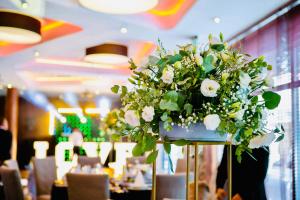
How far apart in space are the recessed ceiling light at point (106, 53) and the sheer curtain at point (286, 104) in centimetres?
292

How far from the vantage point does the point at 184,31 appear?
5691 millimetres

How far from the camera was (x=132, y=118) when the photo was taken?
67.2 inches

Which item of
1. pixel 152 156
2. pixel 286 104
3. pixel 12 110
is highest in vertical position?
pixel 12 110

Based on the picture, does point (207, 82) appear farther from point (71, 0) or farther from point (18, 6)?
point (18, 6)

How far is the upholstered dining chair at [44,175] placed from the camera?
6.49m

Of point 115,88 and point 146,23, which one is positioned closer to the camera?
point 115,88

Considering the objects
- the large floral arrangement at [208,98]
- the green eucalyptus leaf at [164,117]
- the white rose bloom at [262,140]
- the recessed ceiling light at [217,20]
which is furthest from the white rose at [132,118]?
the recessed ceiling light at [217,20]

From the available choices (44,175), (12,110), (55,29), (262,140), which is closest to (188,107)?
(262,140)

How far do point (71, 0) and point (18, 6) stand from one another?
70 cm

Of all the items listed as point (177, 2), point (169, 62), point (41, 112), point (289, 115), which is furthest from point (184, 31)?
point (41, 112)

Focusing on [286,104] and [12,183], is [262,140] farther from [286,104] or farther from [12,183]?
[12,183]

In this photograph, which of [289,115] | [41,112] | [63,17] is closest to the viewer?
[289,115]

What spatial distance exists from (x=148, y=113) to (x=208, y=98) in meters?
0.25

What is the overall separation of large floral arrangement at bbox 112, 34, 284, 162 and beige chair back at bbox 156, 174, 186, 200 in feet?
9.49
